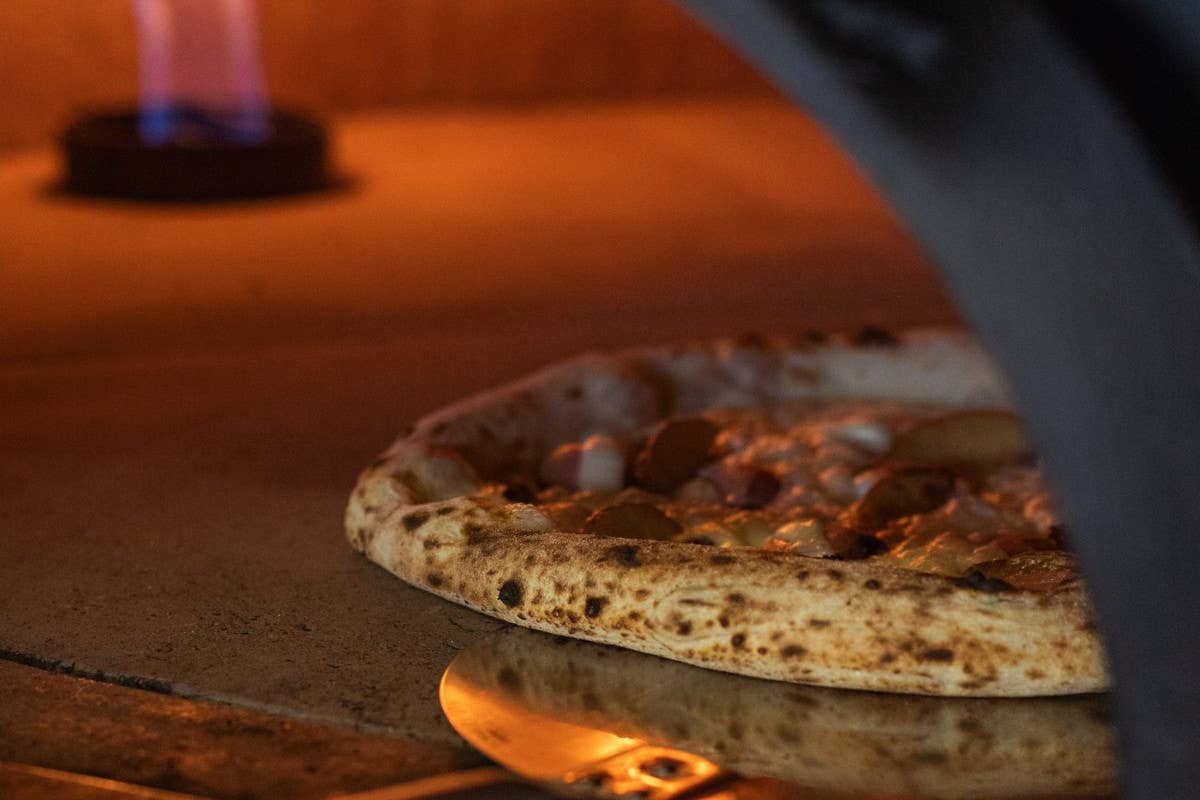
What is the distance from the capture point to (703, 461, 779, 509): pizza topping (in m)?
2.59

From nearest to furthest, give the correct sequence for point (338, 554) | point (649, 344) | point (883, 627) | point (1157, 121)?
1. point (1157, 121)
2. point (883, 627)
3. point (338, 554)
4. point (649, 344)

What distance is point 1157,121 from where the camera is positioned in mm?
1446

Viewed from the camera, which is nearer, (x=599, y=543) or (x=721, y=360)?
A: (x=599, y=543)

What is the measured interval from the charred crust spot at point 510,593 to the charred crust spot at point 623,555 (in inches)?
5.3

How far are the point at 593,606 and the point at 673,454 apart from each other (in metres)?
0.57

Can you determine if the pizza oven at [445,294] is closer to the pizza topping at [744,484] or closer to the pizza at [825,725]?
the pizza at [825,725]

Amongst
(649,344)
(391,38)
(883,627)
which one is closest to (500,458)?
(883,627)

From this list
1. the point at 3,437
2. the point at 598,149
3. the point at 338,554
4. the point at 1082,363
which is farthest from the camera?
the point at 598,149

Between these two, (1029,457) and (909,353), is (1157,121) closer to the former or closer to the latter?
(1029,457)

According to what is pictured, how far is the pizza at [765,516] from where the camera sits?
81.2 inches

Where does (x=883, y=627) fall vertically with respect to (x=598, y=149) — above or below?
below

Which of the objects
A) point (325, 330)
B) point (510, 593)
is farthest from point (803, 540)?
point (325, 330)

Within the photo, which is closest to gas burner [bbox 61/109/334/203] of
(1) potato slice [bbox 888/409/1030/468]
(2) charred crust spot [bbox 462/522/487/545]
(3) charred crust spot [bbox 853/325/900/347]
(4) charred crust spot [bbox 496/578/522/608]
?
(3) charred crust spot [bbox 853/325/900/347]

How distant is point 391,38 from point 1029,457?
5102 millimetres
